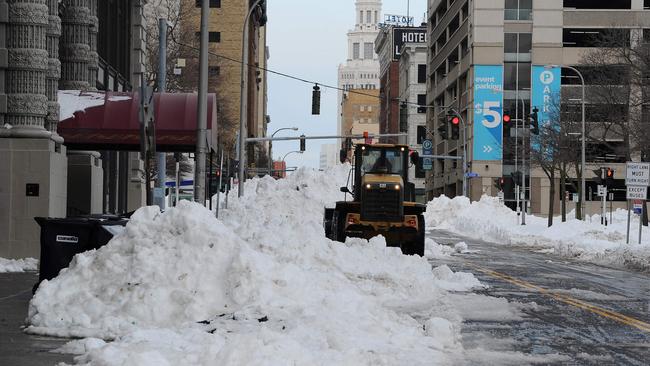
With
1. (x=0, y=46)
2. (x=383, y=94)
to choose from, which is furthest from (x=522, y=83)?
(x=383, y=94)

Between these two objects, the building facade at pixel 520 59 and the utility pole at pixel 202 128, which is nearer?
the utility pole at pixel 202 128

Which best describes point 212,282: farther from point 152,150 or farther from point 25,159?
point 25,159

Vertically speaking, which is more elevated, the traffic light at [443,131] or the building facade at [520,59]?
the building facade at [520,59]

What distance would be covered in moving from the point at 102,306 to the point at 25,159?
11524 millimetres

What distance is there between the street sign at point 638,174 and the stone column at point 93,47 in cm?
1878

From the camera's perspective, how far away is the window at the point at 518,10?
8431 cm

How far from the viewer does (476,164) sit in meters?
84.3

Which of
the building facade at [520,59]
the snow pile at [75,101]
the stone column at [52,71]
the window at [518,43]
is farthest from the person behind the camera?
the window at [518,43]

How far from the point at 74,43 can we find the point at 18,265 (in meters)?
8.49

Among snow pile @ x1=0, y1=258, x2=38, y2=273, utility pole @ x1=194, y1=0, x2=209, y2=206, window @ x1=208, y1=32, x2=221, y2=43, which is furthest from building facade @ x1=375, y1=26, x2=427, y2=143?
snow pile @ x1=0, y1=258, x2=38, y2=273

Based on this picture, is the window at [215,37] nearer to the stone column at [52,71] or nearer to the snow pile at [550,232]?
the snow pile at [550,232]

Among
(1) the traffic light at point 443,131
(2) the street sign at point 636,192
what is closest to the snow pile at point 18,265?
(2) the street sign at point 636,192

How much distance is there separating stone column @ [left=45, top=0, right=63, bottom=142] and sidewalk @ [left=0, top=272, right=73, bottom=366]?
28.3 ft

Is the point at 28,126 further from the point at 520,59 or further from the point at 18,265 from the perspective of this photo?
the point at 520,59
